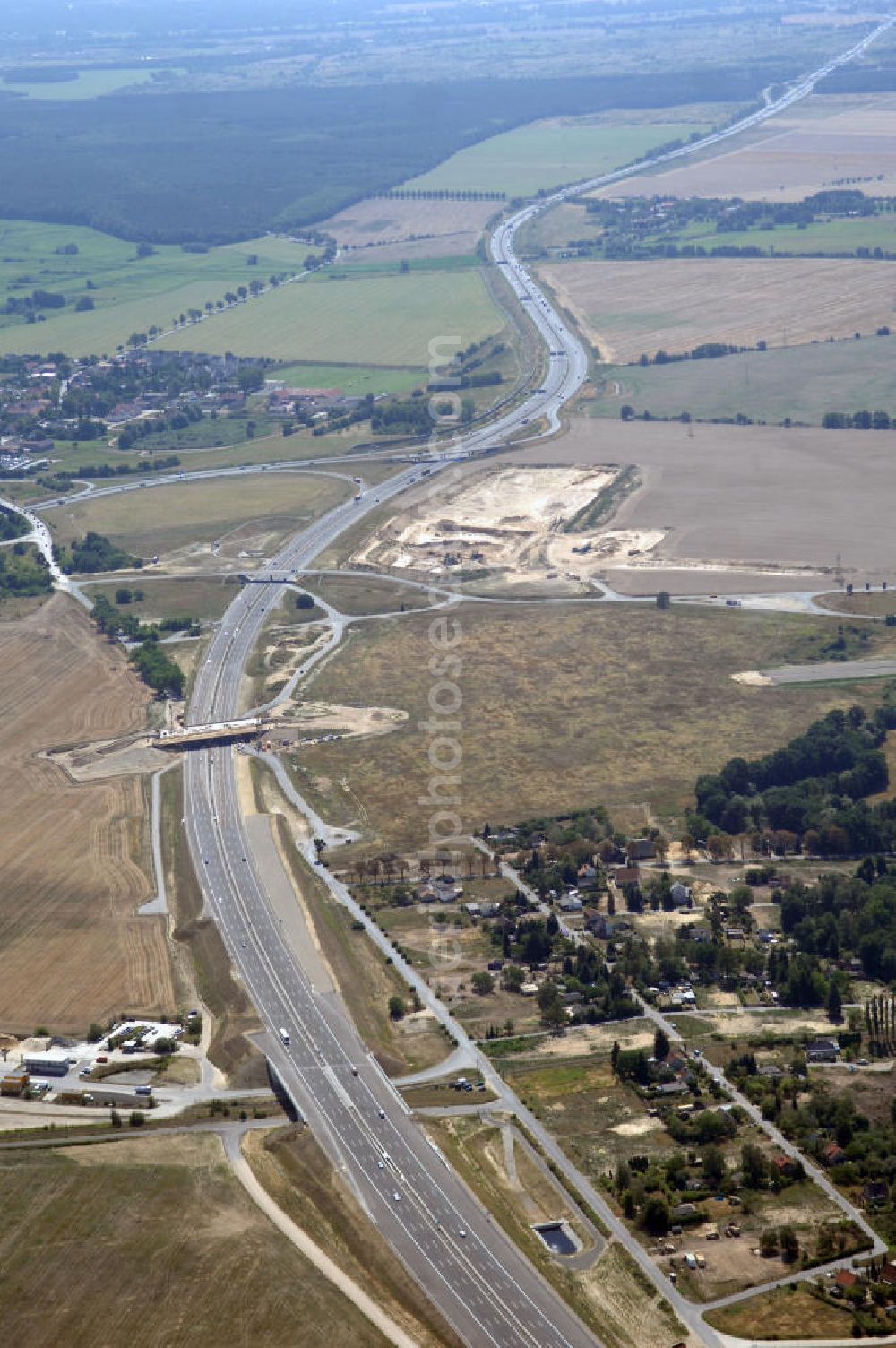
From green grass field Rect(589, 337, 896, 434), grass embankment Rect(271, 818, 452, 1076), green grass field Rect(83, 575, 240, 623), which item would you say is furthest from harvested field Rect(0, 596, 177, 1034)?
green grass field Rect(589, 337, 896, 434)

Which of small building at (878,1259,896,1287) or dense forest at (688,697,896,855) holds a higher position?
dense forest at (688,697,896,855)

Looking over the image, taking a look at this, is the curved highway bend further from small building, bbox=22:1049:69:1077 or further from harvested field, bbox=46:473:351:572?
harvested field, bbox=46:473:351:572

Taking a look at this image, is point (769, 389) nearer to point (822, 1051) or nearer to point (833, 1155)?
point (822, 1051)

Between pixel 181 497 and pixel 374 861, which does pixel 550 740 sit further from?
pixel 181 497

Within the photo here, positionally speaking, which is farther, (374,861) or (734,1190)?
(374,861)

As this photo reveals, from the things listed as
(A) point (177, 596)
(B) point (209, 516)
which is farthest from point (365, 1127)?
(B) point (209, 516)

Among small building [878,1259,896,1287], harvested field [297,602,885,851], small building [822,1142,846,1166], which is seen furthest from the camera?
harvested field [297,602,885,851]

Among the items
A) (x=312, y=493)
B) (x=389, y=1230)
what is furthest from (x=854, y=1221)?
(x=312, y=493)
